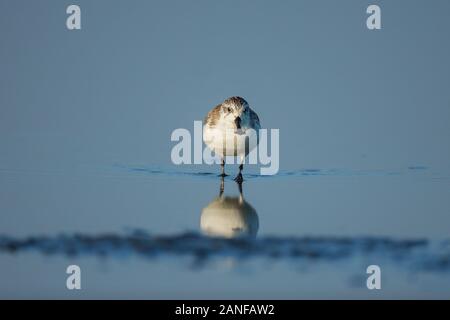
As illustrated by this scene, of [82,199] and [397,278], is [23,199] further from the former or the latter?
[397,278]

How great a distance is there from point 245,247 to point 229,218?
1.54 metres

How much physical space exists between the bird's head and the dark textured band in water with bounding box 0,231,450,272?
5044 millimetres

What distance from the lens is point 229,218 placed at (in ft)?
36.1

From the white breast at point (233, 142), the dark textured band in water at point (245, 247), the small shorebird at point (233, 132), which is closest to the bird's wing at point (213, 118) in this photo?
the small shorebird at point (233, 132)

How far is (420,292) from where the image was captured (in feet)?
26.9

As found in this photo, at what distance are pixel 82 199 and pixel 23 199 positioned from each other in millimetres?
788

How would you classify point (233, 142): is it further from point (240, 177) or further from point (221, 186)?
point (221, 186)

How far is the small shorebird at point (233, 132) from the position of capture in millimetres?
14766

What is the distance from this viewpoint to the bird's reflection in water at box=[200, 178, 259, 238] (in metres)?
10.2

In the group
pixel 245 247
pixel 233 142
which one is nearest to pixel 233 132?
pixel 233 142

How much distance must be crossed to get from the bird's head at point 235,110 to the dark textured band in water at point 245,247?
16.5 feet

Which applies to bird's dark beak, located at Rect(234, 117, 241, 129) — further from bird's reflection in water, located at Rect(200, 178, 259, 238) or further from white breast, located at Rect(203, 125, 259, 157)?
bird's reflection in water, located at Rect(200, 178, 259, 238)

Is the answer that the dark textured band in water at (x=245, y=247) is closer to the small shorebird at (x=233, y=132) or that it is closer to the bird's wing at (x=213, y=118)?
the small shorebird at (x=233, y=132)

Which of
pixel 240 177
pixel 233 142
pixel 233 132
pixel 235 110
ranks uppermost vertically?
pixel 235 110
